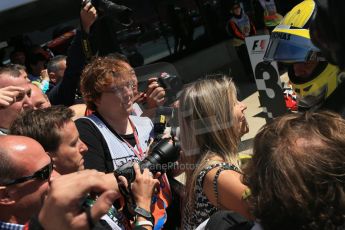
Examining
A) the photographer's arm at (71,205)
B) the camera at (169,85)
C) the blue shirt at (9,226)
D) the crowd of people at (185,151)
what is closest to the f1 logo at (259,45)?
the crowd of people at (185,151)

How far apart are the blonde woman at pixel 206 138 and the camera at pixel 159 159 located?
6 cm

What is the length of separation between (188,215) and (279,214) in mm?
984

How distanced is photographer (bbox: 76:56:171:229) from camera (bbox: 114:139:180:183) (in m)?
0.46

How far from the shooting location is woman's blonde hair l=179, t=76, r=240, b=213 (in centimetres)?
220

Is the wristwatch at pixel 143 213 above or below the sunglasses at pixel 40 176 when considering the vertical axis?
below

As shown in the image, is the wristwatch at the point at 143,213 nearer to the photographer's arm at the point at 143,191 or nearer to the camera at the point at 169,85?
the photographer's arm at the point at 143,191

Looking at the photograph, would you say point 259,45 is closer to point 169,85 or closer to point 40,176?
point 169,85

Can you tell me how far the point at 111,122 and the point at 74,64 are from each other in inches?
34.4

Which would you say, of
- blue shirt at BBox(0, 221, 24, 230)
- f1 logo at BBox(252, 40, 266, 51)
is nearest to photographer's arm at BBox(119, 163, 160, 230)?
blue shirt at BBox(0, 221, 24, 230)

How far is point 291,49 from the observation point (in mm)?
2906

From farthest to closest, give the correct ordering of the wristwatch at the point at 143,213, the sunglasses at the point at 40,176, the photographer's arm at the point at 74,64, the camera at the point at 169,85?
1. the photographer's arm at the point at 74,64
2. the camera at the point at 169,85
3. the wristwatch at the point at 143,213
4. the sunglasses at the point at 40,176

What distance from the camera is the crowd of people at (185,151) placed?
1313 mm

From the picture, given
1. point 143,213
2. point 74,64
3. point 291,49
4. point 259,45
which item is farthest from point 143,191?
point 259,45

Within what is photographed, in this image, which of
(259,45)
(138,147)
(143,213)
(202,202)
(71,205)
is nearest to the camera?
(71,205)
